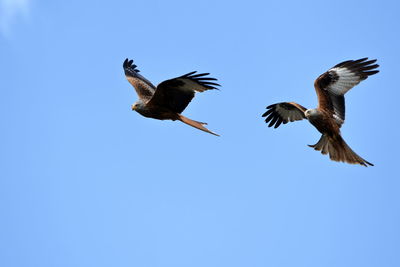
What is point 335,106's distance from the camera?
10.6 m

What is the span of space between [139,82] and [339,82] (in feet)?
11.6

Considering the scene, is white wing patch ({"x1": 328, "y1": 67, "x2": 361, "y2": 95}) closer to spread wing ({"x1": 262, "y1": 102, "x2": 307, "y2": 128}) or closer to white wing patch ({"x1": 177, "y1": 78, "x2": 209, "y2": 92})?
spread wing ({"x1": 262, "y1": 102, "x2": 307, "y2": 128})

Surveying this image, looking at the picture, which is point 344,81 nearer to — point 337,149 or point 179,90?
point 337,149

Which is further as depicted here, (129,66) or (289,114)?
(129,66)

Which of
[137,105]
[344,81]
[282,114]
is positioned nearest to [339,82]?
[344,81]

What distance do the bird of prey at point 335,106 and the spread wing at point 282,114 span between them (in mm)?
510

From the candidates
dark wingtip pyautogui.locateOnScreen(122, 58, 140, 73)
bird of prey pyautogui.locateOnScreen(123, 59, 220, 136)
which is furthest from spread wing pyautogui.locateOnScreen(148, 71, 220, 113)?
dark wingtip pyautogui.locateOnScreen(122, 58, 140, 73)

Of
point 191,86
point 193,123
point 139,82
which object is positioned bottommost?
point 193,123

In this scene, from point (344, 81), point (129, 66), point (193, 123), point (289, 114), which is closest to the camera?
point (193, 123)

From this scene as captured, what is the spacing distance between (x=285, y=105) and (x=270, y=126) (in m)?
0.52

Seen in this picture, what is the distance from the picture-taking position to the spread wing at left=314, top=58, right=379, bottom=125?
10484 millimetres

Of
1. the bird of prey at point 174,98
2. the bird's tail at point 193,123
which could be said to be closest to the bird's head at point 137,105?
the bird of prey at point 174,98

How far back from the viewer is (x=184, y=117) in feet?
32.8

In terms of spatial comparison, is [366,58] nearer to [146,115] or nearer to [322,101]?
[322,101]
